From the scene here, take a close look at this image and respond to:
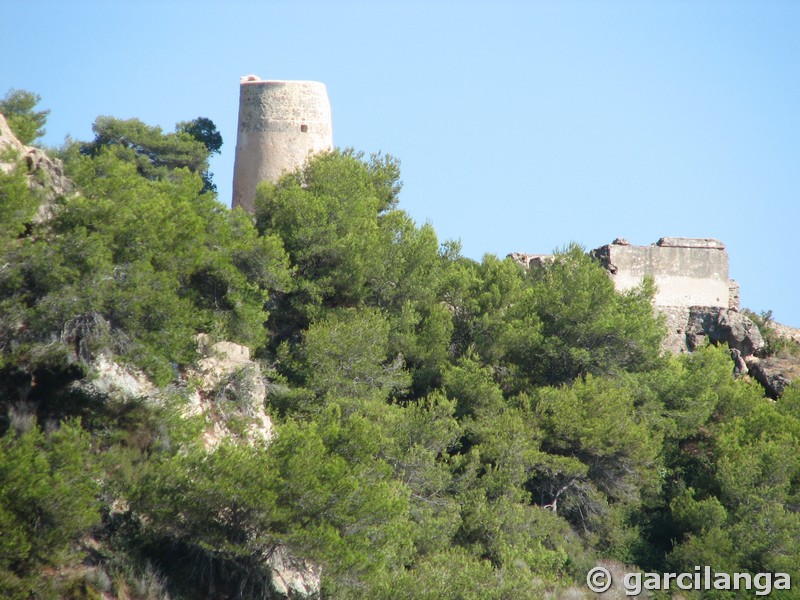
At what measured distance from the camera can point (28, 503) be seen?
19.9m

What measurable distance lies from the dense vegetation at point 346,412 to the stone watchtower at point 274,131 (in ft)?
2.37

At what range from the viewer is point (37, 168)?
2398 centimetres

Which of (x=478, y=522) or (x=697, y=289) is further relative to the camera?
(x=697, y=289)

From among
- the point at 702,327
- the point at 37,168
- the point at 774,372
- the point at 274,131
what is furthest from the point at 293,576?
the point at 774,372

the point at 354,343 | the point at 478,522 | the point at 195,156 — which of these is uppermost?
the point at 195,156

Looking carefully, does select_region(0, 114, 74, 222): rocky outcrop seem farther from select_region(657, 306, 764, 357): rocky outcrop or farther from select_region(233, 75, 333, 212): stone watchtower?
select_region(657, 306, 764, 357): rocky outcrop

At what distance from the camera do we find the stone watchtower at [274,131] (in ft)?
104

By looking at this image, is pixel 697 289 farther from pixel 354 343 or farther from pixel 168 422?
pixel 168 422

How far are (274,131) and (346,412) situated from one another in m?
7.62

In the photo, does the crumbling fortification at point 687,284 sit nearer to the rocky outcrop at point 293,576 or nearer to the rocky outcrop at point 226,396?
the rocky outcrop at point 226,396

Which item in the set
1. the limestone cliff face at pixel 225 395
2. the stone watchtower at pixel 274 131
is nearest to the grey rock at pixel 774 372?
the stone watchtower at pixel 274 131

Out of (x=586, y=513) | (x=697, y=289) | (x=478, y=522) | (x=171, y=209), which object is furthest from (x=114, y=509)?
(x=697, y=289)

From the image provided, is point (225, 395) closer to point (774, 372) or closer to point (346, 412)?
point (346, 412)

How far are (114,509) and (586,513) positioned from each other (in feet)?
37.4
